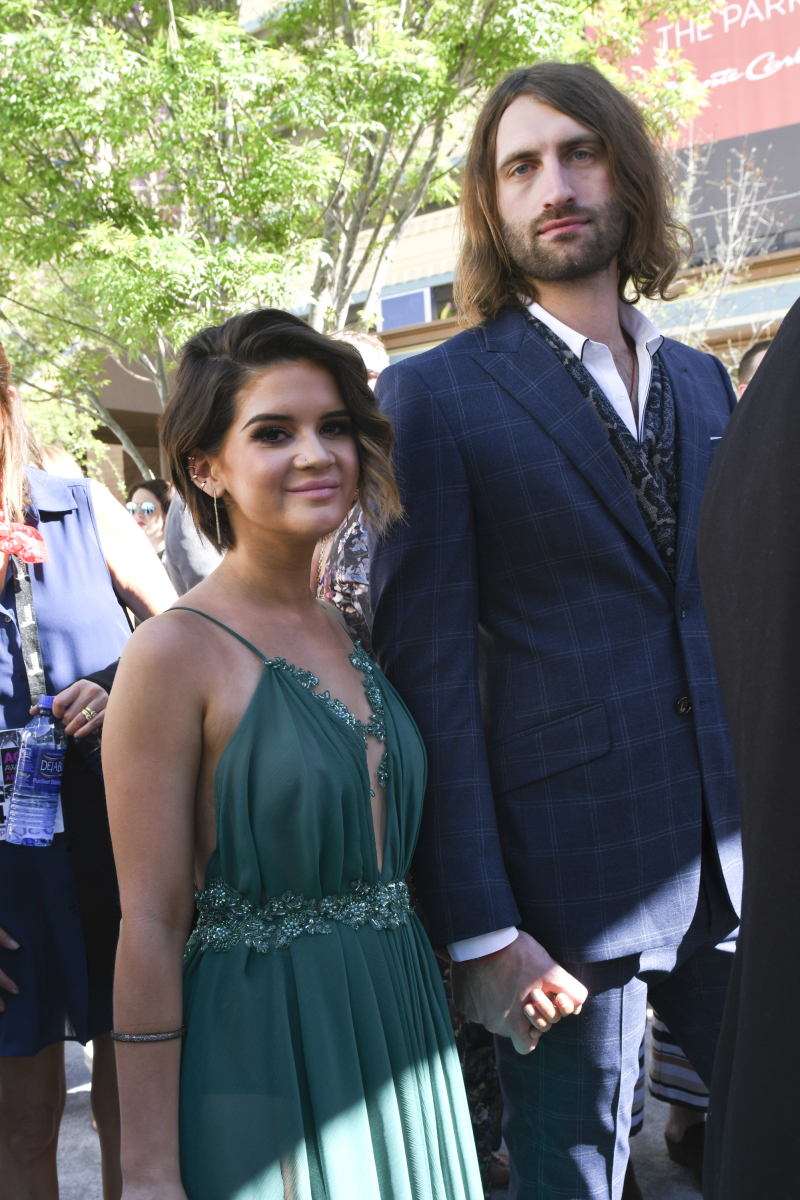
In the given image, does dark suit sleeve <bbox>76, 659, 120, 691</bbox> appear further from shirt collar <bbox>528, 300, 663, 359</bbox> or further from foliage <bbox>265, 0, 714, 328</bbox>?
foliage <bbox>265, 0, 714, 328</bbox>

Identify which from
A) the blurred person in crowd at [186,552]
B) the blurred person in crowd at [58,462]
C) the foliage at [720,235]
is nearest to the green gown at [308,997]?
the blurred person in crowd at [186,552]

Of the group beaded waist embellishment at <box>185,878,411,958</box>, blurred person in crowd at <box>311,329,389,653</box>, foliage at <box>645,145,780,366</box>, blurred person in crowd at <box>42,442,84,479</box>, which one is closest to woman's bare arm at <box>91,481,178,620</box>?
blurred person in crowd at <box>311,329,389,653</box>

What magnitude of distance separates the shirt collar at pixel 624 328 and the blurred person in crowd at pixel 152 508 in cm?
577

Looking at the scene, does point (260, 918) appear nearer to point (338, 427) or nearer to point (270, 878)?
point (270, 878)

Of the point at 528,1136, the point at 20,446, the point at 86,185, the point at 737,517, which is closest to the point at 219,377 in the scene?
the point at 20,446

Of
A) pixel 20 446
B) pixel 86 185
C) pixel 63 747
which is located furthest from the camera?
pixel 86 185

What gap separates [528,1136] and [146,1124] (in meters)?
0.75

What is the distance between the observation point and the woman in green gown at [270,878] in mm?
1466

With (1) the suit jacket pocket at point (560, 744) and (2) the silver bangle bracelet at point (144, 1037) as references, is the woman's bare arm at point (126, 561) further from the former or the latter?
(2) the silver bangle bracelet at point (144, 1037)

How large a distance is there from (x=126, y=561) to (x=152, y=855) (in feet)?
4.02

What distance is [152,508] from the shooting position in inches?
325

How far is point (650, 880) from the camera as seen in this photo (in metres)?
1.76

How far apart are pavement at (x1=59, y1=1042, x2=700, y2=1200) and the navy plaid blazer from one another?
5.45 ft

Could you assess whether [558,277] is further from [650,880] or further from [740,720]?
[740,720]
